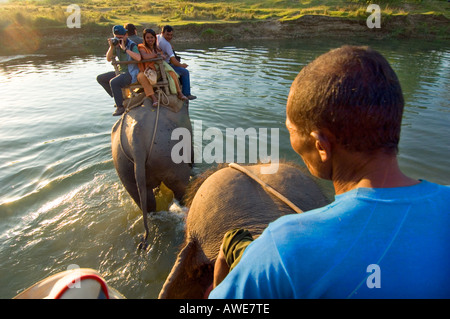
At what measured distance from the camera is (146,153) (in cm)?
381

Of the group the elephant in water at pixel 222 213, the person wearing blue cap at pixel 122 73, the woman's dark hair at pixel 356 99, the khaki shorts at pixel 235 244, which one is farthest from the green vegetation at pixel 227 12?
the woman's dark hair at pixel 356 99

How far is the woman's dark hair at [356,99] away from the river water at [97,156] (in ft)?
9.88

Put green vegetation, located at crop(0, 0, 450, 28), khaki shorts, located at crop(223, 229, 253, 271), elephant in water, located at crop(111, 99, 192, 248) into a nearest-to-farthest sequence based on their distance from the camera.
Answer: khaki shorts, located at crop(223, 229, 253, 271) < elephant in water, located at crop(111, 99, 192, 248) < green vegetation, located at crop(0, 0, 450, 28)

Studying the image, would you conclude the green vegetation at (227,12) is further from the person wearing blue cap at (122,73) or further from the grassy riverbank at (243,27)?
the person wearing blue cap at (122,73)

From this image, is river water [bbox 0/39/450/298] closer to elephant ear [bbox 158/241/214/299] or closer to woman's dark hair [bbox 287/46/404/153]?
elephant ear [bbox 158/241/214/299]

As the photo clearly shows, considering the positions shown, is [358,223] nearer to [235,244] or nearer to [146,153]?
[235,244]

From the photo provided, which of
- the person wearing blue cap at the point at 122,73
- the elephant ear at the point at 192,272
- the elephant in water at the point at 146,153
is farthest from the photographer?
the person wearing blue cap at the point at 122,73

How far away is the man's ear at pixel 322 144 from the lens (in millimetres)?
1127

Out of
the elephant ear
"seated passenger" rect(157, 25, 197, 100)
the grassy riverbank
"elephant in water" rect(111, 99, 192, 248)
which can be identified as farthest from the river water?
the grassy riverbank

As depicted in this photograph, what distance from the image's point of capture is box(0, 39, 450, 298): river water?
3707 mm

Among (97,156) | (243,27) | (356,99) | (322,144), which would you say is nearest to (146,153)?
(97,156)
